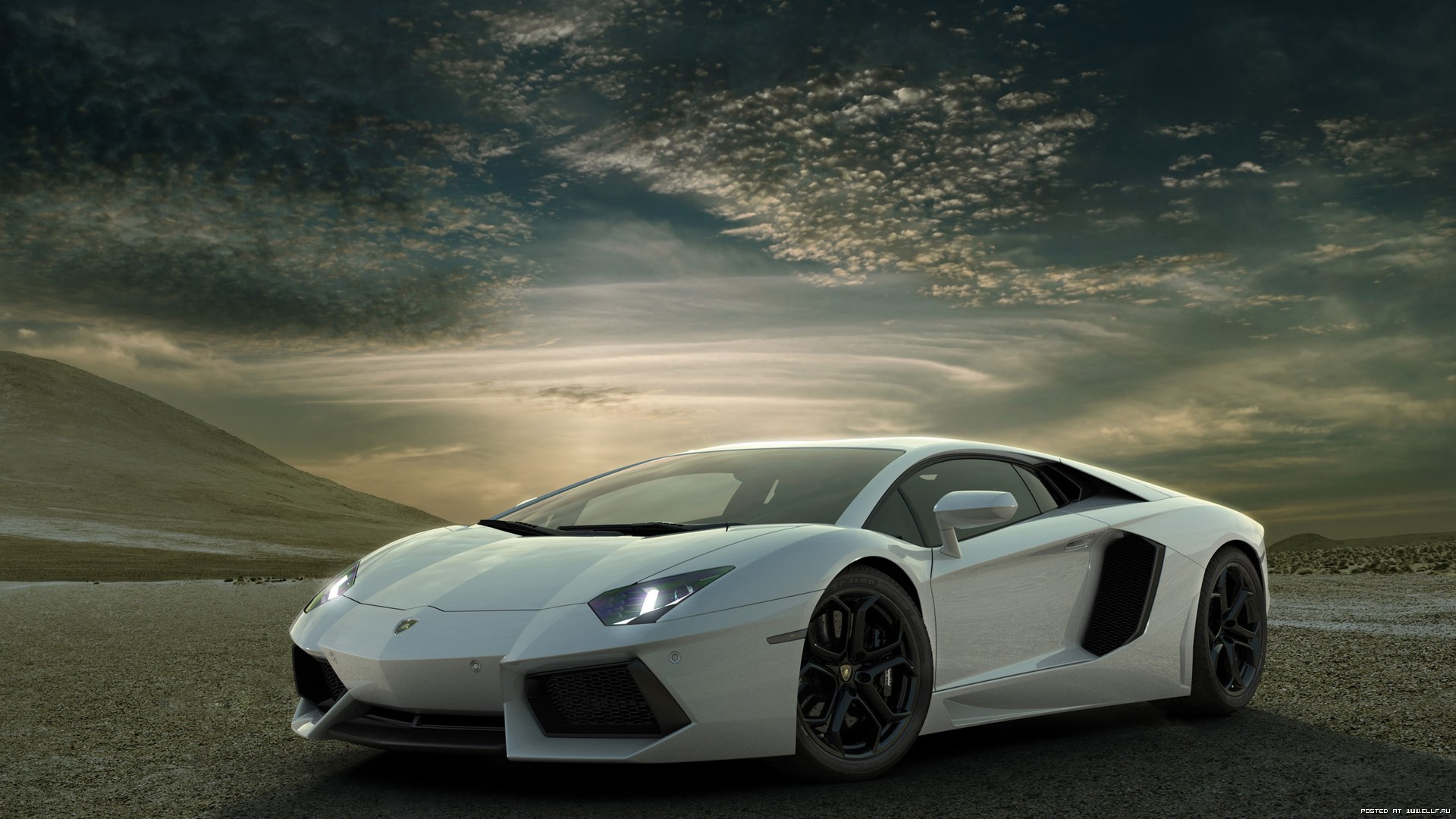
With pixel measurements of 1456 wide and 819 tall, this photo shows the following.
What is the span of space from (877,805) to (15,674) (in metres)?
5.99

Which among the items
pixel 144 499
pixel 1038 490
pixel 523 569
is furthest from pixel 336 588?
pixel 144 499

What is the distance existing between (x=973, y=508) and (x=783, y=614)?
824 mm

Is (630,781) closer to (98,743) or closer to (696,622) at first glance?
(696,622)

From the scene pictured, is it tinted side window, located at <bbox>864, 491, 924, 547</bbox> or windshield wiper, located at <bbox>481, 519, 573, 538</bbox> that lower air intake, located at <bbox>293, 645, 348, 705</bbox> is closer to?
windshield wiper, located at <bbox>481, 519, 573, 538</bbox>

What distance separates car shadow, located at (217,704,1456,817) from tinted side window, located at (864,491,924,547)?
0.84 metres

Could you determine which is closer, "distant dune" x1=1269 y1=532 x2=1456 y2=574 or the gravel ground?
the gravel ground

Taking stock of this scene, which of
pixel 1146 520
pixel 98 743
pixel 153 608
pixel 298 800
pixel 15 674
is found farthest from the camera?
pixel 153 608

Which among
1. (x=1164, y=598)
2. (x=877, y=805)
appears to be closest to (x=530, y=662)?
(x=877, y=805)

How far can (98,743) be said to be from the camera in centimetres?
486

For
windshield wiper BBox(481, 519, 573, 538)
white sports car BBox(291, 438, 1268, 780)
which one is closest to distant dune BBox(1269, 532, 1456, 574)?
white sports car BBox(291, 438, 1268, 780)

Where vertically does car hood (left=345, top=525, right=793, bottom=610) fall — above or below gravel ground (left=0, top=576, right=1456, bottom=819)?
above

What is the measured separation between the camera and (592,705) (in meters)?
3.61

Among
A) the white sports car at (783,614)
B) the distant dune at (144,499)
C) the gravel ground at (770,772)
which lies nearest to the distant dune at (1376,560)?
the gravel ground at (770,772)

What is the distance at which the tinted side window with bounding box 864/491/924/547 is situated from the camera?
4.37 m
